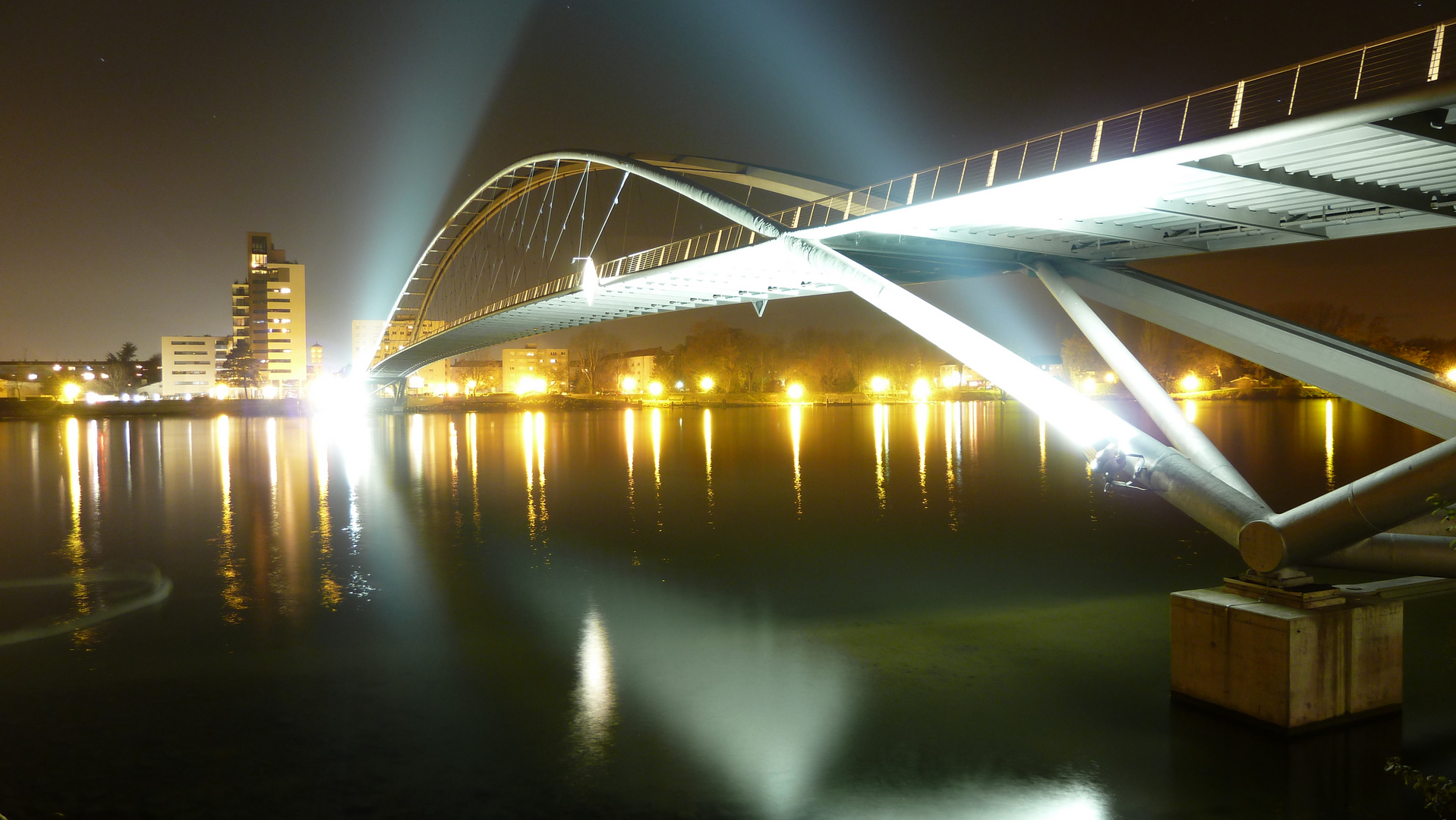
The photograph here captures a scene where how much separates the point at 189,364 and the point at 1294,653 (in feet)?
586

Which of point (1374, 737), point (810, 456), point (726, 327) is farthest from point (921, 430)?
point (726, 327)

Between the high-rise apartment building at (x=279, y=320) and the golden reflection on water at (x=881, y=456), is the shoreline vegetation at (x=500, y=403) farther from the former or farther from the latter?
the high-rise apartment building at (x=279, y=320)

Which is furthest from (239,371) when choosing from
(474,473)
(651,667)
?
(651,667)

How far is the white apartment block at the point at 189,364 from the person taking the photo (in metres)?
155

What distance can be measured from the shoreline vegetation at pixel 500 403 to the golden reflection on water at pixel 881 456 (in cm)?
3400

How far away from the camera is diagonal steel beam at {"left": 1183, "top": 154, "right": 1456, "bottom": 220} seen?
8.82 metres

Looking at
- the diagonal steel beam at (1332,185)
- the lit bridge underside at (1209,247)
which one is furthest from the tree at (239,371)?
the diagonal steel beam at (1332,185)

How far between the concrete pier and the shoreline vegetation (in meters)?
78.7

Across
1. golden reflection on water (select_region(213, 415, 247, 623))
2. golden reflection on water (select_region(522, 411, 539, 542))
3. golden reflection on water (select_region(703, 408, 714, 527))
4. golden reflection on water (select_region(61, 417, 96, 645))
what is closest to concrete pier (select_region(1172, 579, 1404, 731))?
golden reflection on water (select_region(213, 415, 247, 623))

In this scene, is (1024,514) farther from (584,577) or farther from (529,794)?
(529,794)

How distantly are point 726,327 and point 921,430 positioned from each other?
197ft

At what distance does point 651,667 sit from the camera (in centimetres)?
898

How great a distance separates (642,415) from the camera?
69.3m

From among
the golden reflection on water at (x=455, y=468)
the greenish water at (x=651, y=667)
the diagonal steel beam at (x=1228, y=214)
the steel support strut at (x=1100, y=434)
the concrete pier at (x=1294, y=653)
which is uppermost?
the diagonal steel beam at (x=1228, y=214)
